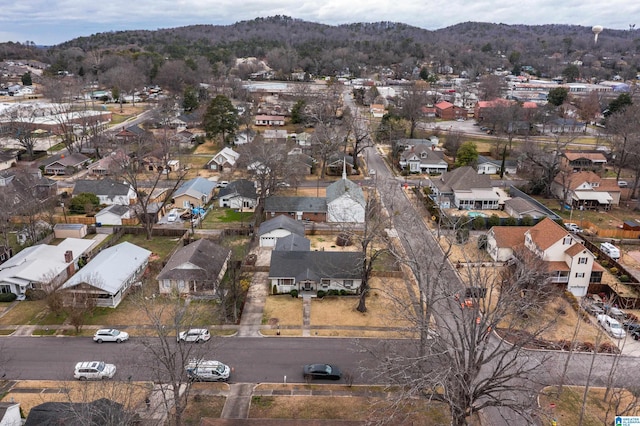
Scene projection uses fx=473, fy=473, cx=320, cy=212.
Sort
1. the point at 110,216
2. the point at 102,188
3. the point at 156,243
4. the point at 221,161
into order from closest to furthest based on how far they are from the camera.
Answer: the point at 156,243
the point at 110,216
the point at 102,188
the point at 221,161

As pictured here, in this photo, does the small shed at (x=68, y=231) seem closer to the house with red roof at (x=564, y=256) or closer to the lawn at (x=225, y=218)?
the lawn at (x=225, y=218)

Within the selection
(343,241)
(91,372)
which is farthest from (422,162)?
(91,372)

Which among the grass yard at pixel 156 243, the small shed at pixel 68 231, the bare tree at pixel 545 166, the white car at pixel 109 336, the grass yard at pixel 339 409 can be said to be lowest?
the grass yard at pixel 339 409

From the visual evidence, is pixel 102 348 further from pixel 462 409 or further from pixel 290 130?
pixel 290 130

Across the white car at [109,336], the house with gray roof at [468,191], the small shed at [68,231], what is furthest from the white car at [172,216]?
the house with gray roof at [468,191]

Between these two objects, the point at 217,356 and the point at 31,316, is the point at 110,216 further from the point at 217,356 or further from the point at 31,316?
the point at 217,356

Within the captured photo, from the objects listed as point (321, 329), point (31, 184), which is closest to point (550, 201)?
point (321, 329)
